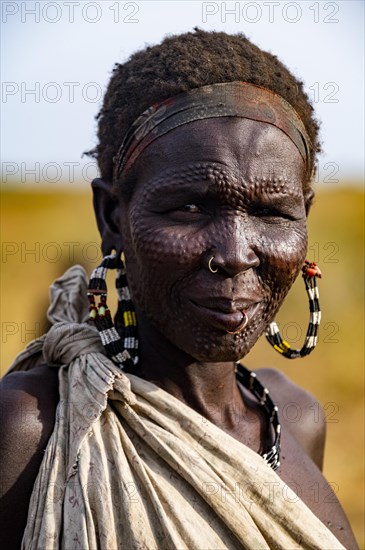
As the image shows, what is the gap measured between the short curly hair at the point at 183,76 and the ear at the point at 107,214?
0.04 meters

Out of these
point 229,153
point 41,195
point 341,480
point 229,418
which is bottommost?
point 341,480

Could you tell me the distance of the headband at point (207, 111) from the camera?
2.56 m

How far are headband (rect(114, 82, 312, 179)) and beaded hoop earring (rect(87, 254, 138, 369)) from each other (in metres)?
0.34

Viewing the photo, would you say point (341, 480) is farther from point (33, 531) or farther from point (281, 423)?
point (33, 531)

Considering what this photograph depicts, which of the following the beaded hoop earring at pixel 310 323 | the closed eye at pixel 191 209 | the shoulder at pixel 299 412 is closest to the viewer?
the closed eye at pixel 191 209

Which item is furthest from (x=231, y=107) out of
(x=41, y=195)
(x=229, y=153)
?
(x=41, y=195)

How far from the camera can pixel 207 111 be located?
255 cm

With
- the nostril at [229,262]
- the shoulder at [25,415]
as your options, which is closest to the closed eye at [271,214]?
the nostril at [229,262]

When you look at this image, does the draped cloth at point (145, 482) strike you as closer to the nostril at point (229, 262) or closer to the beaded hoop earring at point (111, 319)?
the beaded hoop earring at point (111, 319)

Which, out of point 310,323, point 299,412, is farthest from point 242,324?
point 299,412

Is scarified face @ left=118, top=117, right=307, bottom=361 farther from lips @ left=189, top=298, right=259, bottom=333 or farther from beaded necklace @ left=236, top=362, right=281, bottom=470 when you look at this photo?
beaded necklace @ left=236, top=362, right=281, bottom=470

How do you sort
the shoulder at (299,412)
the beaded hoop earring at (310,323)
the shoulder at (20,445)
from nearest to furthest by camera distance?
the shoulder at (20,445) → the beaded hoop earring at (310,323) → the shoulder at (299,412)

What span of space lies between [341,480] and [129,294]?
5.26 m

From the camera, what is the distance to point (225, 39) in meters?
2.74
